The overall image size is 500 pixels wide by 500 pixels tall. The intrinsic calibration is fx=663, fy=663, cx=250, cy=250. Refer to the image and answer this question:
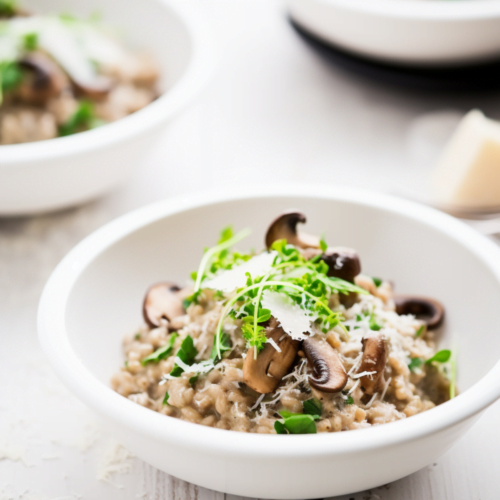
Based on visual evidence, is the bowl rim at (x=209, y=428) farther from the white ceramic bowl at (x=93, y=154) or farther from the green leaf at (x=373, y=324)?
the white ceramic bowl at (x=93, y=154)

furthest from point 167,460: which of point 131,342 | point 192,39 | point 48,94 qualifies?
point 192,39

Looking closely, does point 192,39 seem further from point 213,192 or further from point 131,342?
point 131,342

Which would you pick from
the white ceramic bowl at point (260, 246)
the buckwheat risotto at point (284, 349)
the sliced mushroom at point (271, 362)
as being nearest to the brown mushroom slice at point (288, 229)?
the buckwheat risotto at point (284, 349)

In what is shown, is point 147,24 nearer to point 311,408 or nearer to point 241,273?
point 241,273

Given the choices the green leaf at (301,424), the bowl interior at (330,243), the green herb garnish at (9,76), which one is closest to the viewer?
the green leaf at (301,424)

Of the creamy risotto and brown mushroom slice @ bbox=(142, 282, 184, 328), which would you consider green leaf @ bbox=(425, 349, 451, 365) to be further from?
the creamy risotto
